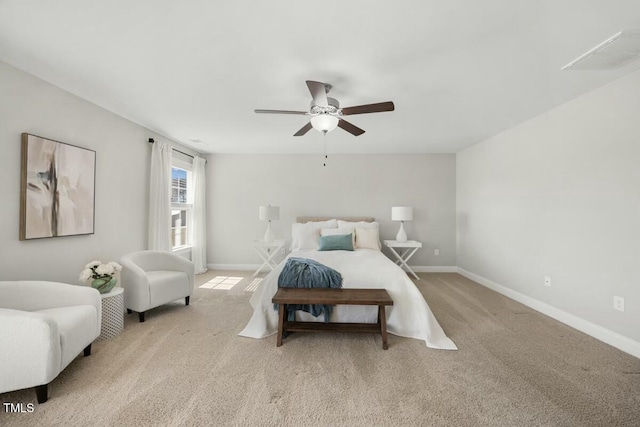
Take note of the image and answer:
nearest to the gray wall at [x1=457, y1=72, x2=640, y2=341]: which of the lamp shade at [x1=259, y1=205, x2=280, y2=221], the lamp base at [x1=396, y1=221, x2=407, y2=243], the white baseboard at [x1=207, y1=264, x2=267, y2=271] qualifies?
the lamp base at [x1=396, y1=221, x2=407, y2=243]

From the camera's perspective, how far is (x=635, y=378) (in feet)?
6.19

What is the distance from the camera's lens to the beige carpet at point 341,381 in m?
1.54

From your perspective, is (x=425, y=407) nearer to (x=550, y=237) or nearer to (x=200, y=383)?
(x=200, y=383)

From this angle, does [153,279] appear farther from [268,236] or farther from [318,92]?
[318,92]

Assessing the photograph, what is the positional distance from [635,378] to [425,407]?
1.62 metres

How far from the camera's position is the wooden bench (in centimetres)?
232

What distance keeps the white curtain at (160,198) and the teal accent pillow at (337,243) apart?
91.5 inches

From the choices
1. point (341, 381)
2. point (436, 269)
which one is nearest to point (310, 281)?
point (341, 381)

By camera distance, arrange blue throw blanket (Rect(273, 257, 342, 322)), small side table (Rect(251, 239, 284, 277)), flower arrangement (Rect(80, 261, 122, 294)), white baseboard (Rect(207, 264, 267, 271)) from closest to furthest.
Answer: flower arrangement (Rect(80, 261, 122, 294)), blue throw blanket (Rect(273, 257, 342, 322)), small side table (Rect(251, 239, 284, 277)), white baseboard (Rect(207, 264, 267, 271))

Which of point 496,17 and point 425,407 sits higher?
point 496,17

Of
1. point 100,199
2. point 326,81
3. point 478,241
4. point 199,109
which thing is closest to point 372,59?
point 326,81

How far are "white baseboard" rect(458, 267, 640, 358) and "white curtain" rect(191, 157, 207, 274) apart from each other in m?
4.97

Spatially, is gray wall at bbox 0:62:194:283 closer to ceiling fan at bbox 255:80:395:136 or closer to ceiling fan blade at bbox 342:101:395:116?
ceiling fan at bbox 255:80:395:136

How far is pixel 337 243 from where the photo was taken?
4055 millimetres
